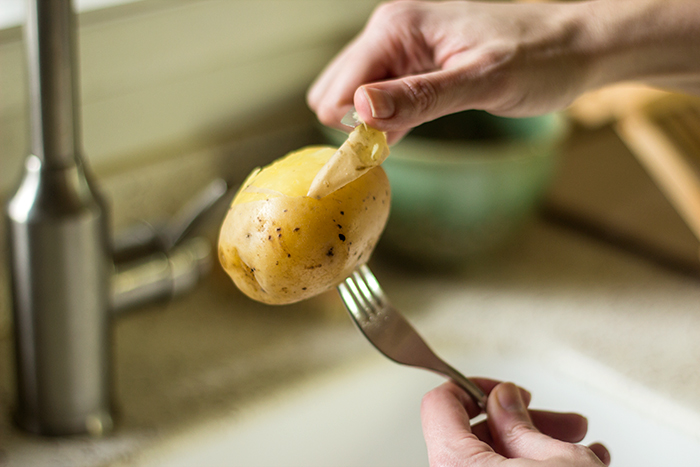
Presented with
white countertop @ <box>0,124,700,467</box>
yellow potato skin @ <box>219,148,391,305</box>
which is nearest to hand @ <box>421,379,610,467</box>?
yellow potato skin @ <box>219,148,391,305</box>

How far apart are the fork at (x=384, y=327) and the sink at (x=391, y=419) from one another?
257 millimetres

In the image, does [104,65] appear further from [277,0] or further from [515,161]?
[515,161]

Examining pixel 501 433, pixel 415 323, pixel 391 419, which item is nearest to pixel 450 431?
pixel 501 433

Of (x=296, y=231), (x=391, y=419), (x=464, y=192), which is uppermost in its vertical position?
(x=296, y=231)

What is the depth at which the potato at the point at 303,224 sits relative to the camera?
1.46 feet

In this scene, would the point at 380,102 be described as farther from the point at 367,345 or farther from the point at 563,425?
the point at 367,345

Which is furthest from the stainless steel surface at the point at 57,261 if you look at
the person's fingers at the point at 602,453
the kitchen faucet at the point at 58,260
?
the person's fingers at the point at 602,453

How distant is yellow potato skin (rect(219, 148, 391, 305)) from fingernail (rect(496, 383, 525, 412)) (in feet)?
0.45

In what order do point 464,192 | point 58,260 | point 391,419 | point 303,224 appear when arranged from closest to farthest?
point 303,224 → point 58,260 → point 391,419 → point 464,192

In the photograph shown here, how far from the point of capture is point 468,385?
20.3 inches

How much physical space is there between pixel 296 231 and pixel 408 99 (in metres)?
0.11

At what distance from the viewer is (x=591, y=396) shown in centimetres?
80

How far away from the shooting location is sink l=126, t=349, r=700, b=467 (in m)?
0.72

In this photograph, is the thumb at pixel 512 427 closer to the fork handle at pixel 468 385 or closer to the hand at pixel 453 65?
the fork handle at pixel 468 385
